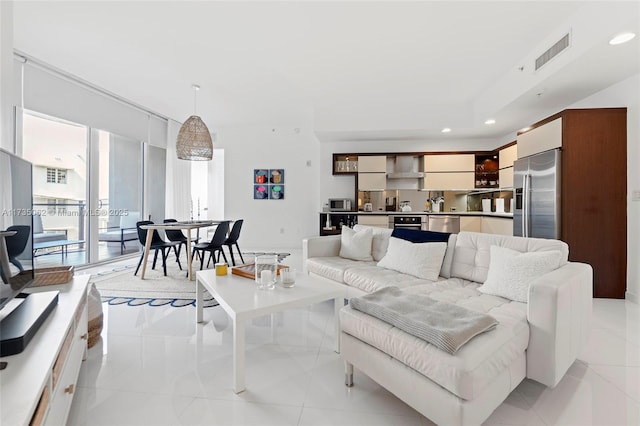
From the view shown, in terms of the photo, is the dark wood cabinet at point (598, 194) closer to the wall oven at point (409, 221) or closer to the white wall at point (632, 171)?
the white wall at point (632, 171)

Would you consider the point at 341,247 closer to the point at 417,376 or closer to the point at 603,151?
the point at 417,376

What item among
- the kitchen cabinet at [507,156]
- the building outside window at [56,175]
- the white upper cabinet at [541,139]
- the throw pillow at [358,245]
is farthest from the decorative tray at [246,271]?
the kitchen cabinet at [507,156]

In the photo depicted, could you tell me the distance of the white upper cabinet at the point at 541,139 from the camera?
3648mm

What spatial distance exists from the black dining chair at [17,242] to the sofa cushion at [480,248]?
3.01 metres

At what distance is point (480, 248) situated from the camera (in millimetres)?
2529

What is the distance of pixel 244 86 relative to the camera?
4738 mm

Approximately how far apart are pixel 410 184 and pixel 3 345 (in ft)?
20.5

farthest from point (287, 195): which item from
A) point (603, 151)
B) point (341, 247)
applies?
point (603, 151)

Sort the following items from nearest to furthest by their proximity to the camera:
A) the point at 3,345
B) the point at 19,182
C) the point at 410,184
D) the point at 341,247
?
the point at 3,345
the point at 19,182
the point at 341,247
the point at 410,184

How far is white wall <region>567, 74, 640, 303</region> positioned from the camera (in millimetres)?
3252

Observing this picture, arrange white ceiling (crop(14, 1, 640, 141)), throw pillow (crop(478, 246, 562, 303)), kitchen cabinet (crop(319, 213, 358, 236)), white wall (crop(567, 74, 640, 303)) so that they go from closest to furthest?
throw pillow (crop(478, 246, 562, 303)) < white ceiling (crop(14, 1, 640, 141)) < white wall (crop(567, 74, 640, 303)) < kitchen cabinet (crop(319, 213, 358, 236))

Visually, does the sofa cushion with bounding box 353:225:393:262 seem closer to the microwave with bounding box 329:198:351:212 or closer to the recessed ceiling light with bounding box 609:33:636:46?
the recessed ceiling light with bounding box 609:33:636:46

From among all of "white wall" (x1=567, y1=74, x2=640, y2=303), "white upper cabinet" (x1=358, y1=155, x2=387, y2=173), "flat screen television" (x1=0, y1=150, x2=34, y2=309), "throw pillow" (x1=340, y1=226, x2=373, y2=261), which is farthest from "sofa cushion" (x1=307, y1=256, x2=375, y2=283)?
"white upper cabinet" (x1=358, y1=155, x2=387, y2=173)

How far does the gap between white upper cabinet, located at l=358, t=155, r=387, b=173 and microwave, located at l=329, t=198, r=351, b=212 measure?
72 cm
